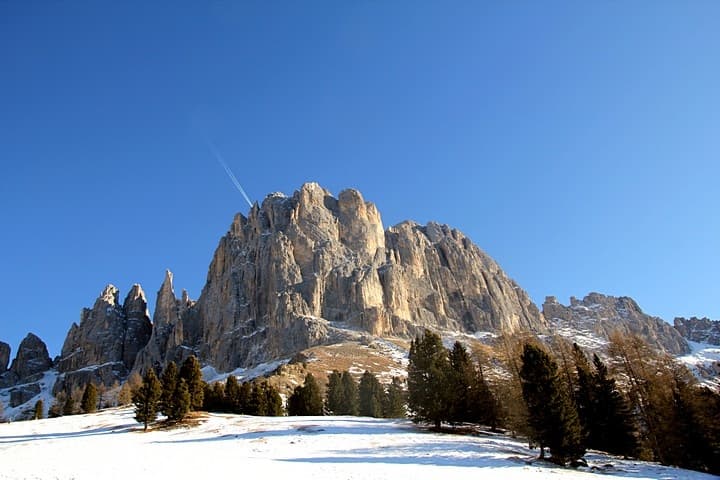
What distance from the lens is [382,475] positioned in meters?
22.1

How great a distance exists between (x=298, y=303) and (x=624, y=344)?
16253cm

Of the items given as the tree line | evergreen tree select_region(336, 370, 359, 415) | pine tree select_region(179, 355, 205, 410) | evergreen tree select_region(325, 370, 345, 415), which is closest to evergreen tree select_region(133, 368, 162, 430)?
pine tree select_region(179, 355, 205, 410)

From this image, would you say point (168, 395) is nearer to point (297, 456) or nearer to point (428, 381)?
point (297, 456)

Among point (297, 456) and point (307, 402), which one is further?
point (307, 402)

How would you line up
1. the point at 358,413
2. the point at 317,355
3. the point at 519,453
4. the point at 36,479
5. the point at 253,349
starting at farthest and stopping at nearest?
the point at 253,349 < the point at 317,355 < the point at 358,413 < the point at 519,453 < the point at 36,479

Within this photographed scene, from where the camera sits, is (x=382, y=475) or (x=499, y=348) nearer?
(x=382, y=475)

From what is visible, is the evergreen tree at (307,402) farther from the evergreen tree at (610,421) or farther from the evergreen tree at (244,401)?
the evergreen tree at (610,421)

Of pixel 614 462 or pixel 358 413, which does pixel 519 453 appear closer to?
pixel 614 462

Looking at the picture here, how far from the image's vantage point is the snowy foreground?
2267 cm

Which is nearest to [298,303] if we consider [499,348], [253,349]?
[253,349]

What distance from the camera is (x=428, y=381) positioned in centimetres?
4406

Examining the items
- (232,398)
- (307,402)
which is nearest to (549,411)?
(307,402)

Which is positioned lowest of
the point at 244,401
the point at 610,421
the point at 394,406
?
the point at 610,421

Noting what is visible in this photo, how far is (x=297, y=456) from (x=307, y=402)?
134 feet
